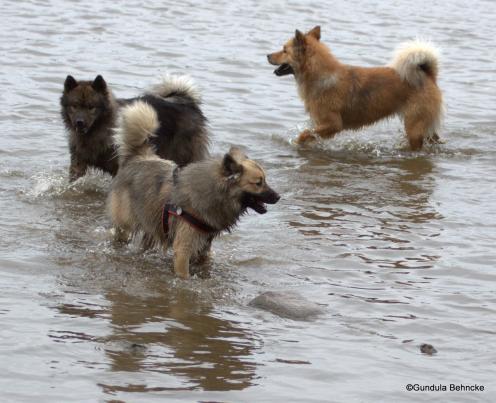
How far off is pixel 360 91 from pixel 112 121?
330 centimetres

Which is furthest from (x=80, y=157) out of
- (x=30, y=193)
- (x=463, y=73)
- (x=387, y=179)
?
(x=463, y=73)

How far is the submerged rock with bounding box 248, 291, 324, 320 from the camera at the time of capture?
241 inches

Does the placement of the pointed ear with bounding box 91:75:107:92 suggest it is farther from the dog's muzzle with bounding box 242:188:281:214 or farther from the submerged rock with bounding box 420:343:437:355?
the submerged rock with bounding box 420:343:437:355

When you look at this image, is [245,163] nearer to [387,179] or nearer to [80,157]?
[80,157]

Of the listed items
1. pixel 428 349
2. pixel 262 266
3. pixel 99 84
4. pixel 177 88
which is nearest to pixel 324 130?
pixel 177 88

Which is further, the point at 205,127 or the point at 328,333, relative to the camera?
the point at 205,127

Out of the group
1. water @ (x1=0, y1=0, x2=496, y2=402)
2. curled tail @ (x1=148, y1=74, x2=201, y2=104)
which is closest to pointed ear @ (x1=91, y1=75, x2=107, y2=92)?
curled tail @ (x1=148, y1=74, x2=201, y2=104)

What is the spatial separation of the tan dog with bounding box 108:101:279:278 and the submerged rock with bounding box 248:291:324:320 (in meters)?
0.65

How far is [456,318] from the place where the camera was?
20.4 ft

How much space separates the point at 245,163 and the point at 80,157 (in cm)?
275

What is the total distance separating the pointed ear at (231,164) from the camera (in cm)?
650

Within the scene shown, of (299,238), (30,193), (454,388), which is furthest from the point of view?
(30,193)

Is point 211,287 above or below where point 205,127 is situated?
below

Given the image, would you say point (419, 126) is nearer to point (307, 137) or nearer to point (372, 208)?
point (307, 137)
